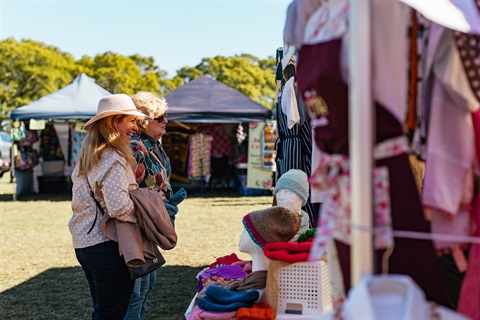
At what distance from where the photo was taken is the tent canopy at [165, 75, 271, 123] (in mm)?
12875

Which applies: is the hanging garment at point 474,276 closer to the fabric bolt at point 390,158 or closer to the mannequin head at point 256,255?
the fabric bolt at point 390,158

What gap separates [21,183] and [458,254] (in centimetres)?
1419

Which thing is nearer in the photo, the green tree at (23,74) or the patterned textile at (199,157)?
the patterned textile at (199,157)

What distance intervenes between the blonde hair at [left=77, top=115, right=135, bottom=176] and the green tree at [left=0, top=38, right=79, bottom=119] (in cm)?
3437

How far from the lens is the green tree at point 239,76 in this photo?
41.8 meters

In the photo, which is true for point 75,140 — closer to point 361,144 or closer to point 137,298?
point 137,298

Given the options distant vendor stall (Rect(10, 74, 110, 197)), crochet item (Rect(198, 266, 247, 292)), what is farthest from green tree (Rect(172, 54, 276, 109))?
crochet item (Rect(198, 266, 247, 292))

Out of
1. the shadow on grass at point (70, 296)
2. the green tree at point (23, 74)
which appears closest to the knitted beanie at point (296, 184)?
the shadow on grass at point (70, 296)

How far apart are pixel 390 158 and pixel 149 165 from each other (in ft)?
7.52

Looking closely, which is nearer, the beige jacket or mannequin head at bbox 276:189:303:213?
the beige jacket

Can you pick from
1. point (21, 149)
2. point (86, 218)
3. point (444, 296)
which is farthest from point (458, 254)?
point (21, 149)

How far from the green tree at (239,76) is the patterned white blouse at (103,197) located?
3713 cm

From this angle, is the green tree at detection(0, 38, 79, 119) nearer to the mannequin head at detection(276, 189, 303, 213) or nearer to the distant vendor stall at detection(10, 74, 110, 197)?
the distant vendor stall at detection(10, 74, 110, 197)

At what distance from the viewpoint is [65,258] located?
7.46 m
